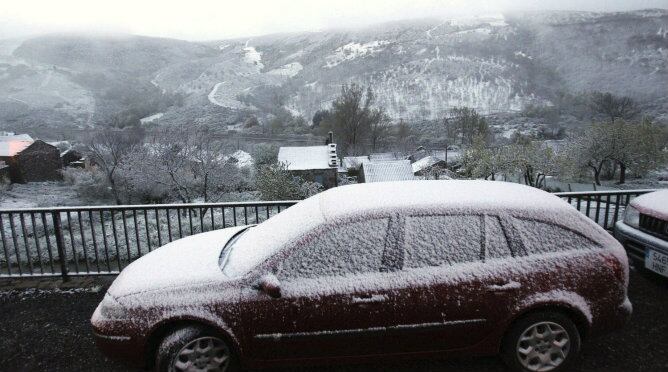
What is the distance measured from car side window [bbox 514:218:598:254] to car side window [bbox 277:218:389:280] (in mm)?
1121

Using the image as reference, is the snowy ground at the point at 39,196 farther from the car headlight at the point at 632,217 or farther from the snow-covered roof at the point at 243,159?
the car headlight at the point at 632,217

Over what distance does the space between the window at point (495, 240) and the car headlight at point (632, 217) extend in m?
2.91

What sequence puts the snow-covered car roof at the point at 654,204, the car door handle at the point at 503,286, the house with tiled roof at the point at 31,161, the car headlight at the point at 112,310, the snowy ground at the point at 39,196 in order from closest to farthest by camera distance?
the car door handle at the point at 503,286, the car headlight at the point at 112,310, the snow-covered car roof at the point at 654,204, the snowy ground at the point at 39,196, the house with tiled roof at the point at 31,161

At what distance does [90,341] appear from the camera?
4.23 meters

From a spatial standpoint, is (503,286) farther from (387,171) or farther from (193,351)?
(387,171)

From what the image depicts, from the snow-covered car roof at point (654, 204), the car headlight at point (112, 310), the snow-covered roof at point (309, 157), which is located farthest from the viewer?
the snow-covered roof at point (309, 157)

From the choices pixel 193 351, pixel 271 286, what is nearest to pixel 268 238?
pixel 271 286

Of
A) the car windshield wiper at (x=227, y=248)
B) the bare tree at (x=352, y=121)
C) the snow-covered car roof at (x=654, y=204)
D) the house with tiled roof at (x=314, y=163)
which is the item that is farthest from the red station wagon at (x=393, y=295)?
the bare tree at (x=352, y=121)

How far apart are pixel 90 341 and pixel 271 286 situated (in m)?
2.48

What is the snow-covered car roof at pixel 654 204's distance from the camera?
4.74 meters

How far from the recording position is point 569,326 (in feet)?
10.9

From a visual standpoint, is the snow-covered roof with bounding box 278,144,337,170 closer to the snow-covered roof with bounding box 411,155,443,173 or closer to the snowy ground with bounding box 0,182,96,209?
the snow-covered roof with bounding box 411,155,443,173

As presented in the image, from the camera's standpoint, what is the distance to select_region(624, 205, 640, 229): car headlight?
16.6ft

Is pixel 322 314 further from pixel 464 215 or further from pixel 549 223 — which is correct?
pixel 549 223
